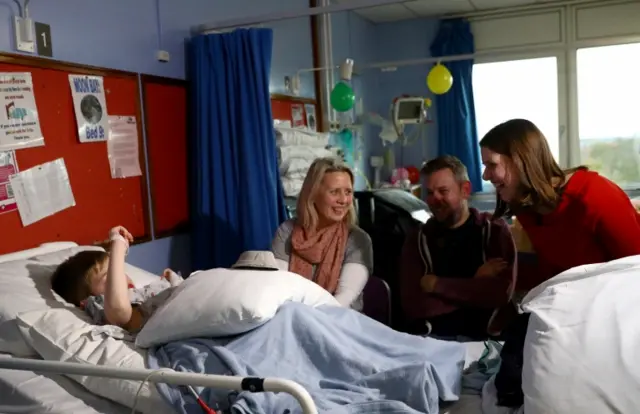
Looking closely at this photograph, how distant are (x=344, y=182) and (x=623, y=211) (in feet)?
3.11

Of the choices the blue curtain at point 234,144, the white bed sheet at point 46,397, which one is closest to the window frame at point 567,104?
the blue curtain at point 234,144

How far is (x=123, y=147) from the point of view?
238 centimetres

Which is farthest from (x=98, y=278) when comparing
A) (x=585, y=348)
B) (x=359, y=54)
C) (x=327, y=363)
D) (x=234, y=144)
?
(x=359, y=54)

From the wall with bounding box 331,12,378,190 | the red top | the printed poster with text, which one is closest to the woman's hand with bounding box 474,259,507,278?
the red top

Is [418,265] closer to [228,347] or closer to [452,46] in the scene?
[228,347]

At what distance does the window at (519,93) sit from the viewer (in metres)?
5.06

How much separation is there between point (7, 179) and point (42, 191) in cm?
14

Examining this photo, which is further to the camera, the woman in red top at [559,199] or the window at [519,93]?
the window at [519,93]

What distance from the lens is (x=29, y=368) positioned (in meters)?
1.19

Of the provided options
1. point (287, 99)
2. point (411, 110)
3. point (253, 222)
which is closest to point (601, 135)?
point (411, 110)

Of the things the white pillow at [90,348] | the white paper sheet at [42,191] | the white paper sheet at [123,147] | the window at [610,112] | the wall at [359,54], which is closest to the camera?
the white pillow at [90,348]

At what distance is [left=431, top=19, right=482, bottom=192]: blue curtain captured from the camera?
505 cm

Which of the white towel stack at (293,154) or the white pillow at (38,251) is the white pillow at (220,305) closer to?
the white pillow at (38,251)

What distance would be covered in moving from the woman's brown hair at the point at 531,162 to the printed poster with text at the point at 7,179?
1.46 meters
